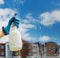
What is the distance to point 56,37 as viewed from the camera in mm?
1351

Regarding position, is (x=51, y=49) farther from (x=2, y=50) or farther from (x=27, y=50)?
(x=2, y=50)

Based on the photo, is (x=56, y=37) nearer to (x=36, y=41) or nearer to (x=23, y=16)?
(x=36, y=41)

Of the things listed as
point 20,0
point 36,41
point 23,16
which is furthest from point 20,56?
point 20,0

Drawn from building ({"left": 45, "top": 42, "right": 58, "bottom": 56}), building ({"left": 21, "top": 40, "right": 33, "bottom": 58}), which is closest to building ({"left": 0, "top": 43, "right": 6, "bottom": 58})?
building ({"left": 21, "top": 40, "right": 33, "bottom": 58})

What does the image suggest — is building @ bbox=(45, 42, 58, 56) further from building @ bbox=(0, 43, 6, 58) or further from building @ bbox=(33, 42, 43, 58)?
building @ bbox=(0, 43, 6, 58)

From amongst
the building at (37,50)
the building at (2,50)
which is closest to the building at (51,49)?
the building at (37,50)

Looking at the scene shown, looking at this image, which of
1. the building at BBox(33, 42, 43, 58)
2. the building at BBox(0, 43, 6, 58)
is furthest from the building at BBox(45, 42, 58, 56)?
the building at BBox(0, 43, 6, 58)

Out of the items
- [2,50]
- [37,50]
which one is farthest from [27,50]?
[2,50]

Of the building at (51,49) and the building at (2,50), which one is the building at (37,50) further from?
the building at (2,50)

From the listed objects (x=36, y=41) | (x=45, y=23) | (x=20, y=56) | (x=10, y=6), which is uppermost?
(x=10, y=6)

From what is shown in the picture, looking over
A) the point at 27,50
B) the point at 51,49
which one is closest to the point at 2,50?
the point at 27,50

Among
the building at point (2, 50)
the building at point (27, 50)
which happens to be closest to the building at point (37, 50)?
the building at point (27, 50)

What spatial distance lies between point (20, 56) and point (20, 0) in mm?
394

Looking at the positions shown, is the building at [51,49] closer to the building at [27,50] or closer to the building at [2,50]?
the building at [27,50]
